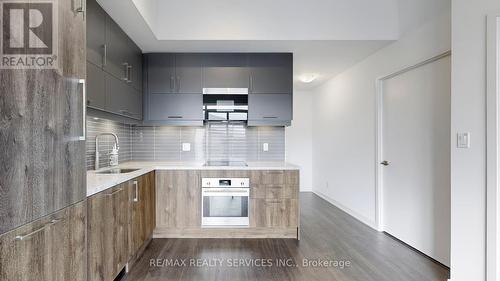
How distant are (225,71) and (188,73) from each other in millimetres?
469

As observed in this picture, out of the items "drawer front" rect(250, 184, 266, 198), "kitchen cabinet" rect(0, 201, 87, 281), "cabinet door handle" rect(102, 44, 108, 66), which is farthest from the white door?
"cabinet door handle" rect(102, 44, 108, 66)

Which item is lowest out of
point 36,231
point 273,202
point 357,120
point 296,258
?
point 296,258

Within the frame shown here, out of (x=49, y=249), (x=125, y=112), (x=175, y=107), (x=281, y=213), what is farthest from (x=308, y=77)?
(x=49, y=249)

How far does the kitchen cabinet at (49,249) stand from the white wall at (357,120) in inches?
122

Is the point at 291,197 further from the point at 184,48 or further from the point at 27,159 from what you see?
the point at 27,159

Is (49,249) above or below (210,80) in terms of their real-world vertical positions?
below

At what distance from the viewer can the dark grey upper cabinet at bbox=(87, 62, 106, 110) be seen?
1965mm

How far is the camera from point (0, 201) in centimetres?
92

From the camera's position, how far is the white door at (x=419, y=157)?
2361 millimetres

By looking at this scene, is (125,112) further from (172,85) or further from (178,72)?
(178,72)

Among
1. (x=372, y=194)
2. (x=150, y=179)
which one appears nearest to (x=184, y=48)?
(x=150, y=179)

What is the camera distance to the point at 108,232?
5.84 ft

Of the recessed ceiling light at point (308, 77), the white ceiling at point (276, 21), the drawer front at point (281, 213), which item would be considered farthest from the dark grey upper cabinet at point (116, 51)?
the recessed ceiling light at point (308, 77)

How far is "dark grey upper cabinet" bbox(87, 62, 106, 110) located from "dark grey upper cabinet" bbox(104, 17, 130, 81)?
14cm
